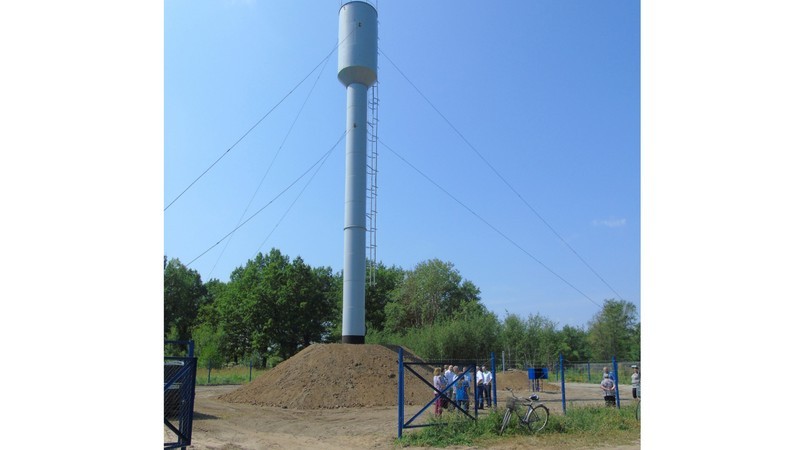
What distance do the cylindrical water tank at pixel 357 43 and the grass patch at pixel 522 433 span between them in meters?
18.3

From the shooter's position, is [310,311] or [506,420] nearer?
[506,420]

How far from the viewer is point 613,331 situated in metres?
61.4

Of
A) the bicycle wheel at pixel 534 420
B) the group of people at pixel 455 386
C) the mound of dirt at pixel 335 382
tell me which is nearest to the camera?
the bicycle wheel at pixel 534 420

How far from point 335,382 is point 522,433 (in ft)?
39.9

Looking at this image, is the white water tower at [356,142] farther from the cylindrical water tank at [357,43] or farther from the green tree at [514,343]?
the green tree at [514,343]

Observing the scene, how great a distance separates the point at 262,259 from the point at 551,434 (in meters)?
56.1

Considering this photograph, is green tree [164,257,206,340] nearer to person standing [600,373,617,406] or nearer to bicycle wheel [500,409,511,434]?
person standing [600,373,617,406]

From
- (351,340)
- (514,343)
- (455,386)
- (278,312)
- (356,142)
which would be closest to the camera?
(455,386)

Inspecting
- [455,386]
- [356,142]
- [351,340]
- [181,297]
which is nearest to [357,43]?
[356,142]

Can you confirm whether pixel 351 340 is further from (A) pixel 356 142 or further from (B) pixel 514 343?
(B) pixel 514 343

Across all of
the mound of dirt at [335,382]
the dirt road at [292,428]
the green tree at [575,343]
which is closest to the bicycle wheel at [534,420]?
the dirt road at [292,428]

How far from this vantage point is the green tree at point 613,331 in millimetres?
60656

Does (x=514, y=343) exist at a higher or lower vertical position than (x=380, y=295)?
lower

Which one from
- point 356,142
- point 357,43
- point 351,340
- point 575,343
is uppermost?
point 357,43
